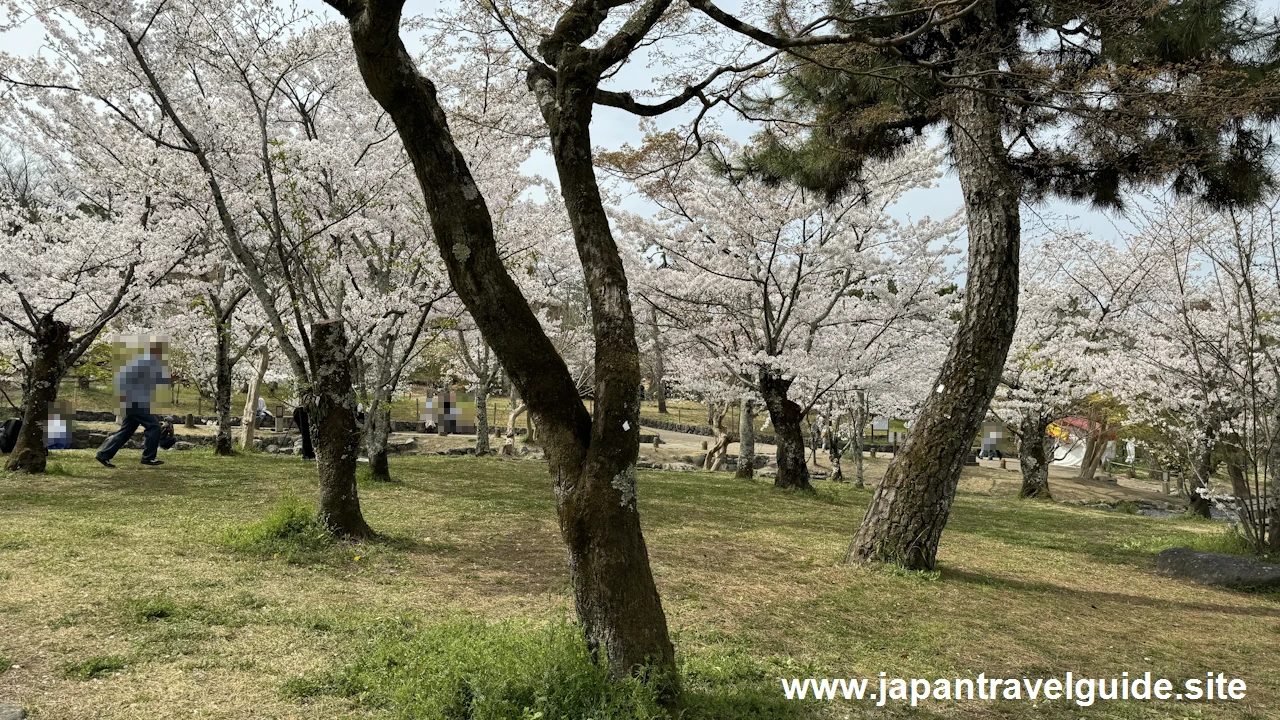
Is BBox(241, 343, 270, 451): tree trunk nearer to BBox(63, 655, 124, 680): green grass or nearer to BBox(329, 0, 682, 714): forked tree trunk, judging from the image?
BBox(63, 655, 124, 680): green grass

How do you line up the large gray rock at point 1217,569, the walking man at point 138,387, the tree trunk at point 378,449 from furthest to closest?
the tree trunk at point 378,449 → the walking man at point 138,387 → the large gray rock at point 1217,569

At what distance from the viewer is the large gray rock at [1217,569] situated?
6.12 metres

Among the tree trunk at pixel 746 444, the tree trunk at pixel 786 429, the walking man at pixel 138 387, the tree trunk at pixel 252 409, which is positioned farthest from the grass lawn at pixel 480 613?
the tree trunk at pixel 252 409

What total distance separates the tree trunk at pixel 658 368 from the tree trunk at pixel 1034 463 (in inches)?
340

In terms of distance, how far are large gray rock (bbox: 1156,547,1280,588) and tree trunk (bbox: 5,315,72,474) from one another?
12188 millimetres

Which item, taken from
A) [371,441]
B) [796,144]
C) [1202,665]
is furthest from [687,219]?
[1202,665]

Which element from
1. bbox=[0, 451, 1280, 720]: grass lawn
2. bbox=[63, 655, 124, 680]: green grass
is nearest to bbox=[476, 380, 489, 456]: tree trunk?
bbox=[0, 451, 1280, 720]: grass lawn

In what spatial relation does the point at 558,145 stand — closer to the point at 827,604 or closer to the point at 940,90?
the point at 827,604

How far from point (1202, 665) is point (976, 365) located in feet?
7.90

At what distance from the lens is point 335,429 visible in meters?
5.56

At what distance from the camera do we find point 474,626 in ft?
11.8

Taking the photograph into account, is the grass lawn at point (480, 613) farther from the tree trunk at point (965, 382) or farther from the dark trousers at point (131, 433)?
the dark trousers at point (131, 433)

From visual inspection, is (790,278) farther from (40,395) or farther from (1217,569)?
(40,395)

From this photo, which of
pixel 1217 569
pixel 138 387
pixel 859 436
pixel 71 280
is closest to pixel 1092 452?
pixel 859 436
